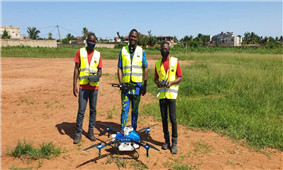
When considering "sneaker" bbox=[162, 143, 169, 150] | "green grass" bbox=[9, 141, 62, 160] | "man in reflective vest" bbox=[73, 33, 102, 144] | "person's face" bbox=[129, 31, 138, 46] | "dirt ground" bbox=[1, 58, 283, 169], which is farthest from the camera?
"man in reflective vest" bbox=[73, 33, 102, 144]

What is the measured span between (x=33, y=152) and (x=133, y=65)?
2.32 m

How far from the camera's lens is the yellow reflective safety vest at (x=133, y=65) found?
13.4 feet

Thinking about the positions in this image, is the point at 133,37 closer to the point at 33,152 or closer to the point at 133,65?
the point at 133,65

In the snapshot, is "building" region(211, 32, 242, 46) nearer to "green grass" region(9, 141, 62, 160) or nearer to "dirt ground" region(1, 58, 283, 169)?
"dirt ground" region(1, 58, 283, 169)

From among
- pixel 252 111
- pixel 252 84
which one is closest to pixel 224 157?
pixel 252 111

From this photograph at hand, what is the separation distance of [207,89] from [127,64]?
5.58m

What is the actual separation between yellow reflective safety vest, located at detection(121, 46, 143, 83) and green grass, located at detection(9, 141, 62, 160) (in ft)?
6.00

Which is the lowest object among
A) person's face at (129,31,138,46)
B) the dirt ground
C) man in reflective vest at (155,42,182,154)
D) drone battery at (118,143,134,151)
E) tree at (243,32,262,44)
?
the dirt ground

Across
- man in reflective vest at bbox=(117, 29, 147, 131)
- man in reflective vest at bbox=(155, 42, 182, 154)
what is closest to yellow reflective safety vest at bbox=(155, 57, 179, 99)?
man in reflective vest at bbox=(155, 42, 182, 154)

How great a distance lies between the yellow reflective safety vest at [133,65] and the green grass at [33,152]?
183 centimetres

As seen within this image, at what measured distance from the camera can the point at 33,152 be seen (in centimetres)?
381

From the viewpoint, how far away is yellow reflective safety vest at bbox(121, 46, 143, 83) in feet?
13.4

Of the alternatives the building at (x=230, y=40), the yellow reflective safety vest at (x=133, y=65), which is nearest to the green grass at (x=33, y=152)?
the yellow reflective safety vest at (x=133, y=65)

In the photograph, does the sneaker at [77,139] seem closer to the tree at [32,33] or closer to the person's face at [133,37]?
the person's face at [133,37]
